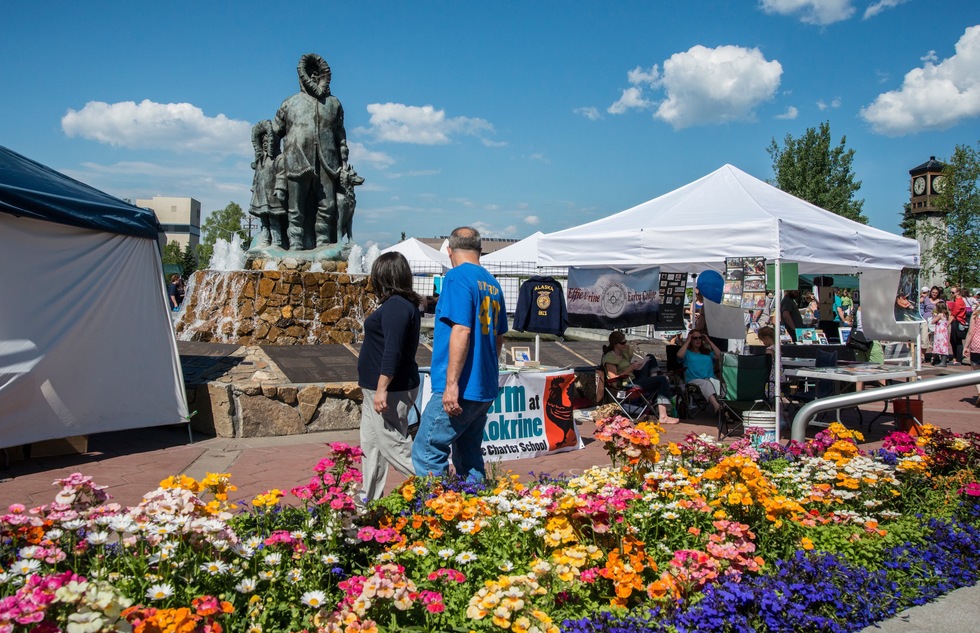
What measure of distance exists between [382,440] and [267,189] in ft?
28.9

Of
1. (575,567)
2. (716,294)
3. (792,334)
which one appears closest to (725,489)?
(575,567)

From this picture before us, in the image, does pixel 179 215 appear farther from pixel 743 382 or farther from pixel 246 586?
pixel 246 586

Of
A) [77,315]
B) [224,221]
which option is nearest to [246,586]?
[77,315]

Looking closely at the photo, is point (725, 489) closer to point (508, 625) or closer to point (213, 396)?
point (508, 625)

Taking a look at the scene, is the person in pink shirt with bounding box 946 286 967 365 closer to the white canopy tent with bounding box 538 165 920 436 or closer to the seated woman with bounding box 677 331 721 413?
the white canopy tent with bounding box 538 165 920 436

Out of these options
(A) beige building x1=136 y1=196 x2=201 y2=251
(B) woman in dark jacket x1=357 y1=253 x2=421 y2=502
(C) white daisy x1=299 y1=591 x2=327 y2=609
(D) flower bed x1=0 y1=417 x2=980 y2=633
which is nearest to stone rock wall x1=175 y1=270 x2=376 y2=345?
(B) woman in dark jacket x1=357 y1=253 x2=421 y2=502

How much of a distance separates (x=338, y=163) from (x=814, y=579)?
10412 millimetres

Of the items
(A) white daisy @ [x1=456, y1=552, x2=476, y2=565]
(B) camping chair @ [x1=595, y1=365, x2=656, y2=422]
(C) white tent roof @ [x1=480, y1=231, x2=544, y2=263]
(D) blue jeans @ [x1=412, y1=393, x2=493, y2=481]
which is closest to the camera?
(A) white daisy @ [x1=456, y1=552, x2=476, y2=565]

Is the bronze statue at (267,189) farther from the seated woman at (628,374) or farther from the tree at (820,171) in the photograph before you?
the tree at (820,171)

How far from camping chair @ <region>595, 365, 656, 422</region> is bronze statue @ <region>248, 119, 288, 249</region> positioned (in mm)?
A: 6253

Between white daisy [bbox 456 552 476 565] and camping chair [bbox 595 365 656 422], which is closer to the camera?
white daisy [bbox 456 552 476 565]

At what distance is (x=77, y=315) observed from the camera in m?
6.11

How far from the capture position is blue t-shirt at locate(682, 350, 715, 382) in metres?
8.21

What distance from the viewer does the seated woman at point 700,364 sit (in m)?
Result: 8.12
